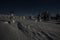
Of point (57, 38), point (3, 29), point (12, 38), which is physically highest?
point (3, 29)

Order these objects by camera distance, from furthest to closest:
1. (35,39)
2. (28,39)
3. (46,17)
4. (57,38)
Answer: (46,17)
(57,38)
(35,39)
(28,39)

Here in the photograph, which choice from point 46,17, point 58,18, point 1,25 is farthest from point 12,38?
point 58,18

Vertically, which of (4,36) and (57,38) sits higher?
(4,36)

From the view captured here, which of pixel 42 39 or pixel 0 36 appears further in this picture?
pixel 42 39

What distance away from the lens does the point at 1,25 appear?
11.8m

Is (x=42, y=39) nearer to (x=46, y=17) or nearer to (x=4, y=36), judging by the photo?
(x=4, y=36)

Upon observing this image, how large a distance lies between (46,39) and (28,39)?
242cm

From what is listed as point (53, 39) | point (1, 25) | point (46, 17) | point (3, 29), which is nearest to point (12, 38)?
point (3, 29)

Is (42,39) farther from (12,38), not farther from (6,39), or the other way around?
(6,39)

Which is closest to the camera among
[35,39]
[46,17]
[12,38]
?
[12,38]

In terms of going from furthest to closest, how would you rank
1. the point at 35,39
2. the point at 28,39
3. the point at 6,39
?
the point at 35,39
the point at 28,39
the point at 6,39

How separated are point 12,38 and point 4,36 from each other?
79cm

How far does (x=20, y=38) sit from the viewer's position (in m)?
10.1

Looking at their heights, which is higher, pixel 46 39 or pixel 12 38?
pixel 12 38
